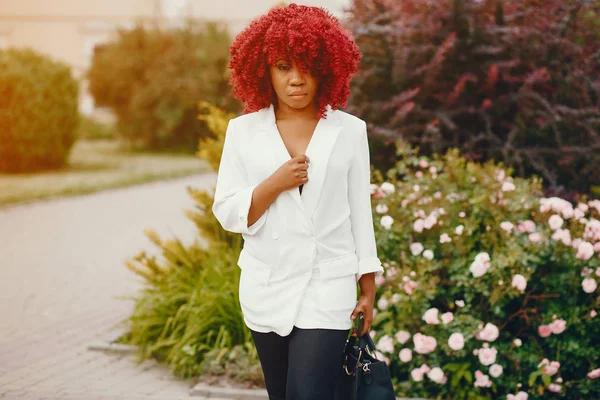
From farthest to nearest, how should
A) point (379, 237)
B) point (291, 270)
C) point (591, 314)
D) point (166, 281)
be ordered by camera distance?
point (166, 281) < point (379, 237) < point (591, 314) < point (291, 270)

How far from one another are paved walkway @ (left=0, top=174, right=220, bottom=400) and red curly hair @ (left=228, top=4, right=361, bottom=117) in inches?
91.8

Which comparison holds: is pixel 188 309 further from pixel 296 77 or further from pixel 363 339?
pixel 296 77

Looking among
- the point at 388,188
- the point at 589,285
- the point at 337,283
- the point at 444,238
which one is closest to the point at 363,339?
the point at 337,283

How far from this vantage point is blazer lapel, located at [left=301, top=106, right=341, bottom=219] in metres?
2.50

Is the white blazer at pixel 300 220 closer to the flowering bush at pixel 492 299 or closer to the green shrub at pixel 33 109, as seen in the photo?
the flowering bush at pixel 492 299

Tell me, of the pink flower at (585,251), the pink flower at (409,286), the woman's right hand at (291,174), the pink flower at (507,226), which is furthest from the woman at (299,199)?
the pink flower at (585,251)

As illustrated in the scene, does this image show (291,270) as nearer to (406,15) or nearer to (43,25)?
(406,15)

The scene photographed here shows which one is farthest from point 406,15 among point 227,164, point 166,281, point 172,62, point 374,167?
point 172,62

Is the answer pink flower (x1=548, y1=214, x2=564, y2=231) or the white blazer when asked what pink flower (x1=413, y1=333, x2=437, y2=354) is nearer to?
pink flower (x1=548, y1=214, x2=564, y2=231)

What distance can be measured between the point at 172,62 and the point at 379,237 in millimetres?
16714

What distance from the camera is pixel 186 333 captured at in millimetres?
4648

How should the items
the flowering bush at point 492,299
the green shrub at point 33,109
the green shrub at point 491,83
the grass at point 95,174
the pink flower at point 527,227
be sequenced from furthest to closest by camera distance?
the green shrub at point 33,109 → the grass at point 95,174 → the green shrub at point 491,83 → the pink flower at point 527,227 → the flowering bush at point 492,299

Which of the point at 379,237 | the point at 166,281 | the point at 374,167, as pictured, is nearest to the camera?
the point at 379,237

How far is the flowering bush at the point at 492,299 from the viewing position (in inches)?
157
